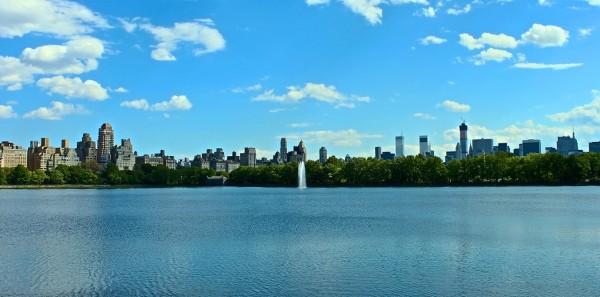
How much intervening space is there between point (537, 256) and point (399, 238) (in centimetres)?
957

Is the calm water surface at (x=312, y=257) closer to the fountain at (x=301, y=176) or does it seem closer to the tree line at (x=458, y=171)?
the tree line at (x=458, y=171)

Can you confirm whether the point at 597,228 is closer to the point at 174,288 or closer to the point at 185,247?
the point at 185,247

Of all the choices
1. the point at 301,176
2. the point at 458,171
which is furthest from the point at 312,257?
the point at 301,176

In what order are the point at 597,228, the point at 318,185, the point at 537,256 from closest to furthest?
the point at 537,256
the point at 597,228
the point at 318,185

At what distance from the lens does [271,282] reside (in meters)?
24.7

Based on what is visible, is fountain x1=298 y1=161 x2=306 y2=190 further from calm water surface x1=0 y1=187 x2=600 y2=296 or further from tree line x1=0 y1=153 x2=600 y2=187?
calm water surface x1=0 y1=187 x2=600 y2=296

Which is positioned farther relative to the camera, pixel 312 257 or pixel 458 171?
pixel 458 171

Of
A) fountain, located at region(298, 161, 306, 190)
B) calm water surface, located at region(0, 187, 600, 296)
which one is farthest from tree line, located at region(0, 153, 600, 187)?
calm water surface, located at region(0, 187, 600, 296)

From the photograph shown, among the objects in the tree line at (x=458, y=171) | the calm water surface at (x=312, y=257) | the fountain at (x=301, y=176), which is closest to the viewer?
the calm water surface at (x=312, y=257)

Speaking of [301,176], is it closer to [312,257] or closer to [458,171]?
[458,171]

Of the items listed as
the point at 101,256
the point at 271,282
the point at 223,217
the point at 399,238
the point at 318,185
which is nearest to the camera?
the point at 271,282

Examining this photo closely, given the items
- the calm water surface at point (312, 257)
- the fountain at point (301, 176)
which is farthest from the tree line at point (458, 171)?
the calm water surface at point (312, 257)

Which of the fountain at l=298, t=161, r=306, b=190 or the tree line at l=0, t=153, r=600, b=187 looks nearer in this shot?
the tree line at l=0, t=153, r=600, b=187

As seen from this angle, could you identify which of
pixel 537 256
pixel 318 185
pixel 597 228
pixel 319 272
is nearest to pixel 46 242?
pixel 319 272
